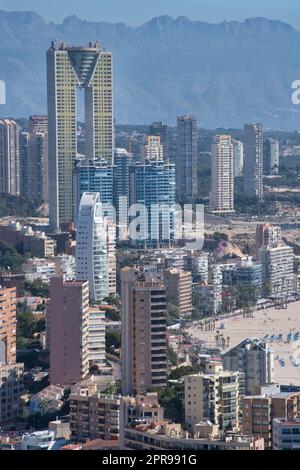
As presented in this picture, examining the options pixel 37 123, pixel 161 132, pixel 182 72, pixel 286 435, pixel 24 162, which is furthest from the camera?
pixel 161 132

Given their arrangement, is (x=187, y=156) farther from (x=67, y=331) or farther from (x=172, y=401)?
(x=172, y=401)

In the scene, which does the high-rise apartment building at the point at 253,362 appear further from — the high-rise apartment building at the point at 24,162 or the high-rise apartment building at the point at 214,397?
the high-rise apartment building at the point at 24,162

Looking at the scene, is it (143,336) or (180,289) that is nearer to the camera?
(143,336)

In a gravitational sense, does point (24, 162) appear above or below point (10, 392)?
above

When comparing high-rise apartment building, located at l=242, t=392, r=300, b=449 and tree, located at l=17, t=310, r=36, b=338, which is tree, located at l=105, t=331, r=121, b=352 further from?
high-rise apartment building, located at l=242, t=392, r=300, b=449

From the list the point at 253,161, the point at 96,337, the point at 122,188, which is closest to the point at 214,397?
the point at 96,337

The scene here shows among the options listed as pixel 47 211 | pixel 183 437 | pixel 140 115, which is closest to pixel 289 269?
pixel 47 211

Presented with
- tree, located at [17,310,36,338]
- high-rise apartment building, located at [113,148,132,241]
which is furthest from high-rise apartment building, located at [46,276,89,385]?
high-rise apartment building, located at [113,148,132,241]

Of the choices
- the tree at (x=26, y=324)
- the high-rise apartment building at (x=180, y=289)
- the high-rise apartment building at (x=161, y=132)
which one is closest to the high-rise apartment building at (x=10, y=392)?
the tree at (x=26, y=324)
